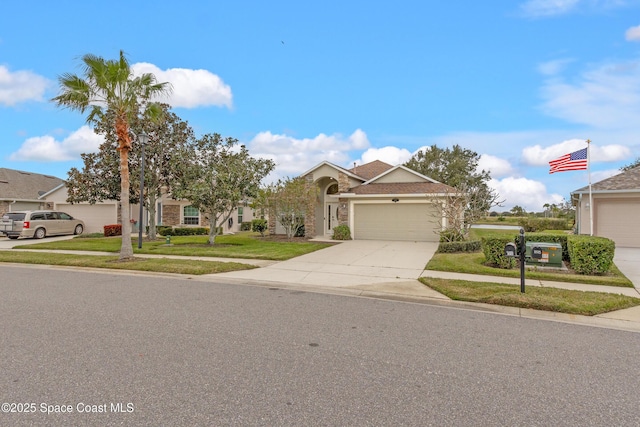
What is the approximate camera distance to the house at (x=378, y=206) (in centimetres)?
1980

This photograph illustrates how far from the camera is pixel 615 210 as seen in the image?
1738 cm

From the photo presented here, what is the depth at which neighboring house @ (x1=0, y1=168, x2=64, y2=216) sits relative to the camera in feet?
85.6

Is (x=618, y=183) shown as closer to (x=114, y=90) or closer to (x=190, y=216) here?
(x=114, y=90)

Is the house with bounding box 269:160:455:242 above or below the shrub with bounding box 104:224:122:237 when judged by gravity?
above

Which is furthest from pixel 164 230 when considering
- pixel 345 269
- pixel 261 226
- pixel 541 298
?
pixel 541 298

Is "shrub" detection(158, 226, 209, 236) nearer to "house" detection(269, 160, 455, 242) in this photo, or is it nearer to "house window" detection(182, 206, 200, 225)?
"house window" detection(182, 206, 200, 225)

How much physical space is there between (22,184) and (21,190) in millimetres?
1245

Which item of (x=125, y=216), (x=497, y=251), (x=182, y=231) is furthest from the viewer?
(x=182, y=231)

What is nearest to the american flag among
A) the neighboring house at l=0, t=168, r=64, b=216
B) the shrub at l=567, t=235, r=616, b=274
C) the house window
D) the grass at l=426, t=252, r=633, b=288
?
the grass at l=426, t=252, r=633, b=288

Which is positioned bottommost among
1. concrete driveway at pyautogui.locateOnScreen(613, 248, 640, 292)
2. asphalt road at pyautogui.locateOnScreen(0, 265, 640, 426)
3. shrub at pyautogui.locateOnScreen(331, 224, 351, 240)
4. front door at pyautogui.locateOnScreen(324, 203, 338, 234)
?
asphalt road at pyautogui.locateOnScreen(0, 265, 640, 426)

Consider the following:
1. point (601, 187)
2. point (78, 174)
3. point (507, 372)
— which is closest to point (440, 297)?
point (507, 372)

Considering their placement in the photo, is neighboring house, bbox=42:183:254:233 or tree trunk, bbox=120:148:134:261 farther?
neighboring house, bbox=42:183:254:233

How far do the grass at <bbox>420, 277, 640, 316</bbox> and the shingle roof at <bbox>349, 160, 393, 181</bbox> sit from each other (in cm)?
1930

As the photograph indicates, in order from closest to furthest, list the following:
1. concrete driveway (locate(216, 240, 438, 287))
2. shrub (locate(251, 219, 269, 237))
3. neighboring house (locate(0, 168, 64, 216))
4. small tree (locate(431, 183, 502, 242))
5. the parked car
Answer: concrete driveway (locate(216, 240, 438, 287)), small tree (locate(431, 183, 502, 242)), the parked car, shrub (locate(251, 219, 269, 237)), neighboring house (locate(0, 168, 64, 216))
